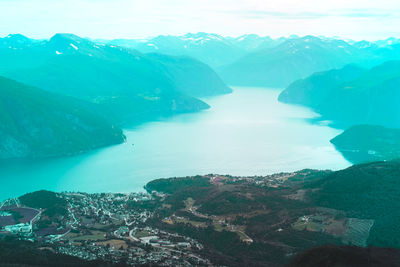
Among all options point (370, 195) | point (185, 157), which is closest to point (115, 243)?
point (370, 195)

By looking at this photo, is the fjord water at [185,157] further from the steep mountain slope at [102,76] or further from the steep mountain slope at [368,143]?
the steep mountain slope at [102,76]

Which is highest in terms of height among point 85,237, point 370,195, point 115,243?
point 370,195

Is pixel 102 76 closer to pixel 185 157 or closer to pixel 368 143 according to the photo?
pixel 185 157

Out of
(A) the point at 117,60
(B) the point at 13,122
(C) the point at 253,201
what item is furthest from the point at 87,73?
(C) the point at 253,201

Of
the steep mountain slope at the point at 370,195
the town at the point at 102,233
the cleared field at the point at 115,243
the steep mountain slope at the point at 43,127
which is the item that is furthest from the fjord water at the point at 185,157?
the cleared field at the point at 115,243

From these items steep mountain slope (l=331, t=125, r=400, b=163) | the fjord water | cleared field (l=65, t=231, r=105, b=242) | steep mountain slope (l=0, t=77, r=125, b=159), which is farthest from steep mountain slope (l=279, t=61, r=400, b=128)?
cleared field (l=65, t=231, r=105, b=242)

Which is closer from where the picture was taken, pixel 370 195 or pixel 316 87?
pixel 370 195
